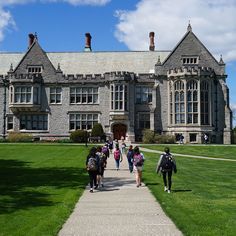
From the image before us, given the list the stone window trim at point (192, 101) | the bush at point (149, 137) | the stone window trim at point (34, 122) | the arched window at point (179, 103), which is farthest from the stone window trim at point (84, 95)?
the stone window trim at point (192, 101)

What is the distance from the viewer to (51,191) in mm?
13523

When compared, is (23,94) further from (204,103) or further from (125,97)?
(204,103)

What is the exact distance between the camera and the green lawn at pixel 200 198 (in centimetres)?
879

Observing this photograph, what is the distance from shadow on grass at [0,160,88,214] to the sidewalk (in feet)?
4.40

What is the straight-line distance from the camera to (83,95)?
49125mm

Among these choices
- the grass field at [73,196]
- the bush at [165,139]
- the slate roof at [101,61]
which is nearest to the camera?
the grass field at [73,196]

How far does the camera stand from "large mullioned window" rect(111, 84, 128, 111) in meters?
46.9

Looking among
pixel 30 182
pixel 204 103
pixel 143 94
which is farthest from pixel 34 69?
pixel 30 182

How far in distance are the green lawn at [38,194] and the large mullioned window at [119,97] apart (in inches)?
961

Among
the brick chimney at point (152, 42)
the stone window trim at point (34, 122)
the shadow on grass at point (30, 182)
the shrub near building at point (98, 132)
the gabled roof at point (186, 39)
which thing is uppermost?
the brick chimney at point (152, 42)

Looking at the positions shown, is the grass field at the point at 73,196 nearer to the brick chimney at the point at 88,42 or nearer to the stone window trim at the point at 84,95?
the stone window trim at the point at 84,95

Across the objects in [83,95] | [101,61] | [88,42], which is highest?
[88,42]

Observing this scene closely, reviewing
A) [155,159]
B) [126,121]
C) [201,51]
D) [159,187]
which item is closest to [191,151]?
[155,159]

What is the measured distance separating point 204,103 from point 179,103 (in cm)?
292
